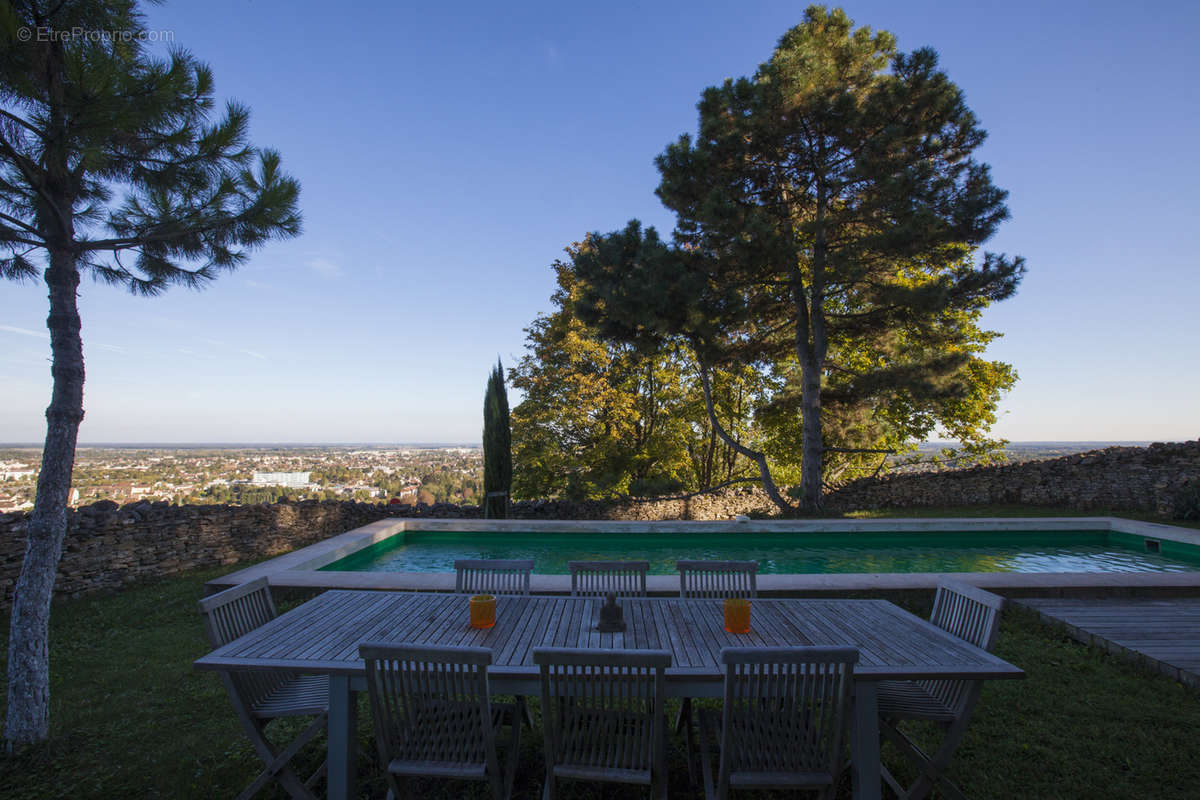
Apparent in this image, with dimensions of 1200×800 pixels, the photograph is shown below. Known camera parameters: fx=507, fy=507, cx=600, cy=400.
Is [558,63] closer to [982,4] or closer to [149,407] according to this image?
[982,4]

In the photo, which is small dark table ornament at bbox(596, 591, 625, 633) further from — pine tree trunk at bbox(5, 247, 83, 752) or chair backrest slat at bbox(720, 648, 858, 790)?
pine tree trunk at bbox(5, 247, 83, 752)

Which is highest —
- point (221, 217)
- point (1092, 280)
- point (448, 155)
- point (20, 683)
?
point (448, 155)

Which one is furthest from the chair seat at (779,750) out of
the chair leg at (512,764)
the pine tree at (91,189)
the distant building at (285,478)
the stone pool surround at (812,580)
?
the distant building at (285,478)

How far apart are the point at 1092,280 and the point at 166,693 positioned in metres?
21.9

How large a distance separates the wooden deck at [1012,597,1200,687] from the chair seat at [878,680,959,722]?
7.49 ft

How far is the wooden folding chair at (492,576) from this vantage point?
10.4 feet

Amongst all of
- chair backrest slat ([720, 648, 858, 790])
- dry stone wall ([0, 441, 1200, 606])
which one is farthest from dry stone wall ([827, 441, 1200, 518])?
chair backrest slat ([720, 648, 858, 790])

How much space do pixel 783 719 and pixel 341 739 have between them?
166cm

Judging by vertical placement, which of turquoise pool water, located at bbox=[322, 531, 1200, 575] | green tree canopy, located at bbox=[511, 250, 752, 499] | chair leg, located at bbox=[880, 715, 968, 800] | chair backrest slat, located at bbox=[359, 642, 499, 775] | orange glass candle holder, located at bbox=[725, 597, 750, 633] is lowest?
turquoise pool water, located at bbox=[322, 531, 1200, 575]

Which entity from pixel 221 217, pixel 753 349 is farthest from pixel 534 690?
pixel 753 349

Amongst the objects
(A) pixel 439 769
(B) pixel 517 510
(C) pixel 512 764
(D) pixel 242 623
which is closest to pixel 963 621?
(C) pixel 512 764

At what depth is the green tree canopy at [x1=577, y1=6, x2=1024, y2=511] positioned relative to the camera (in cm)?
869

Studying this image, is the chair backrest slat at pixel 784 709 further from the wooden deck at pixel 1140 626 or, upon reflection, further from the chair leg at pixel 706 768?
the wooden deck at pixel 1140 626

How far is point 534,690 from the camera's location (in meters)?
1.85
